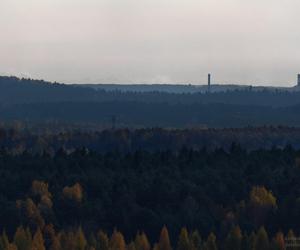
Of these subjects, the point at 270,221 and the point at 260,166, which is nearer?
the point at 270,221

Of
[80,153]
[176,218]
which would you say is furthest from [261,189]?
[80,153]

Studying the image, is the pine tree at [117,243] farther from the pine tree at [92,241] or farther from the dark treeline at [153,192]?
the dark treeline at [153,192]

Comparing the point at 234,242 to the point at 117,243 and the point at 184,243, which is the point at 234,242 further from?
the point at 117,243

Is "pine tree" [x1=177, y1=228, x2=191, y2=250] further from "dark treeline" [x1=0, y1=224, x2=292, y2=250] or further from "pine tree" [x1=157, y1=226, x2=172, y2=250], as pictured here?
"pine tree" [x1=157, y1=226, x2=172, y2=250]

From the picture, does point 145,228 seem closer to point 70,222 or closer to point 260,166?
point 70,222

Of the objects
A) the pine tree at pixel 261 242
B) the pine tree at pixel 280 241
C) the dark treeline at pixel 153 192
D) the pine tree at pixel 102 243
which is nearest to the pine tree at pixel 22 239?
the pine tree at pixel 102 243

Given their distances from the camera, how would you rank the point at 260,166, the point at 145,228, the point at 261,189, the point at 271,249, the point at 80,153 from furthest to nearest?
1. the point at 80,153
2. the point at 260,166
3. the point at 261,189
4. the point at 145,228
5. the point at 271,249

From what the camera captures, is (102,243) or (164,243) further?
(164,243)

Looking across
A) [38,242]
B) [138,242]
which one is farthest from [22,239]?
[138,242]
